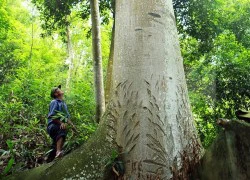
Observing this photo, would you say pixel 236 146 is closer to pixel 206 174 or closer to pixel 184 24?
pixel 206 174

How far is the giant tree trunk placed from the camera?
272 centimetres

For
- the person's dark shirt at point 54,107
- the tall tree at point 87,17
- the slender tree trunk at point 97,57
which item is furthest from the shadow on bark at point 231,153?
the slender tree trunk at point 97,57

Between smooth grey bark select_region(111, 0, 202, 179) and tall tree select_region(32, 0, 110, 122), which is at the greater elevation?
tall tree select_region(32, 0, 110, 122)

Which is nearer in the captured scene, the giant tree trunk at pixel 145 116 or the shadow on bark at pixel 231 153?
the shadow on bark at pixel 231 153

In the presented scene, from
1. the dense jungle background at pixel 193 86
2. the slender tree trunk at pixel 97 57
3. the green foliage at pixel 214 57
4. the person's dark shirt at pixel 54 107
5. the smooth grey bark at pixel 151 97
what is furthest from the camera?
the green foliage at pixel 214 57

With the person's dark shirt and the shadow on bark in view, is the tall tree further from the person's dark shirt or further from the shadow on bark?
the shadow on bark

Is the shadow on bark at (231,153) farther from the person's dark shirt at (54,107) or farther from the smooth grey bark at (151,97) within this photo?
the person's dark shirt at (54,107)

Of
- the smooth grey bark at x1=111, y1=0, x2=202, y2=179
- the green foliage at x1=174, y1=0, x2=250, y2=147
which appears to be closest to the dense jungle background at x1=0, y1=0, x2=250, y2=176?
the green foliage at x1=174, y1=0, x2=250, y2=147

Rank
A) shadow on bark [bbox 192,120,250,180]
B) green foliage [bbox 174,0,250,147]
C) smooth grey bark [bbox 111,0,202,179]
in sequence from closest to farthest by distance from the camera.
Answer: shadow on bark [bbox 192,120,250,180] → smooth grey bark [bbox 111,0,202,179] → green foliage [bbox 174,0,250,147]

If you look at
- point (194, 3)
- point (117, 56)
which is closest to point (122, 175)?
point (117, 56)

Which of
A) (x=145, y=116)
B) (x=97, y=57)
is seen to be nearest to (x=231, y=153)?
(x=145, y=116)

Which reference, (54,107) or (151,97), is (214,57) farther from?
(151,97)

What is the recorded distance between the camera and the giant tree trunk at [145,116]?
272 centimetres

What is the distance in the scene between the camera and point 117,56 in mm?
3311
